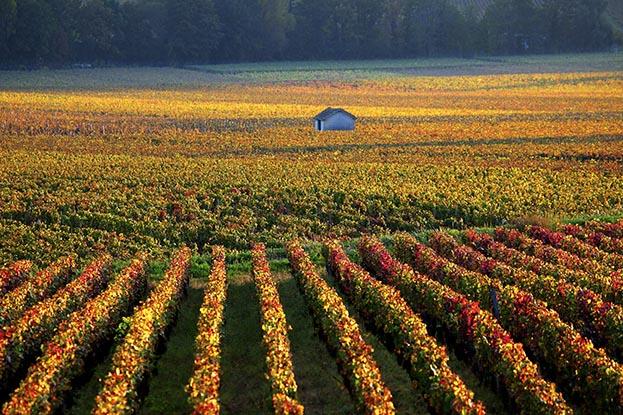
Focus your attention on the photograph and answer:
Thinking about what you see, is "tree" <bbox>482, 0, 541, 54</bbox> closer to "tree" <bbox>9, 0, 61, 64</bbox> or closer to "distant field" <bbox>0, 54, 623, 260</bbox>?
"distant field" <bbox>0, 54, 623, 260</bbox>

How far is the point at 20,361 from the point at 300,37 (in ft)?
450

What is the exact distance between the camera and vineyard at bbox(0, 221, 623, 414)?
15.6 meters

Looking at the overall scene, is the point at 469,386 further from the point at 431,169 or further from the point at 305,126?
the point at 305,126

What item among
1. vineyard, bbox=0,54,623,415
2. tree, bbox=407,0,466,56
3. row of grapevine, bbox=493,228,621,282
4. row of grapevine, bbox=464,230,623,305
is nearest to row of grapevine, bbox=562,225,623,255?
vineyard, bbox=0,54,623,415

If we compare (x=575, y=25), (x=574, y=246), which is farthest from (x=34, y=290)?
(x=575, y=25)

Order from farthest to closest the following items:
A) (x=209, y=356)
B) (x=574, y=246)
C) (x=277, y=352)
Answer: (x=574, y=246) → (x=277, y=352) → (x=209, y=356)

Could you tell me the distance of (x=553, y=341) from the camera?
1780 centimetres

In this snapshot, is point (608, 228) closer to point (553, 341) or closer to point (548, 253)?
point (548, 253)

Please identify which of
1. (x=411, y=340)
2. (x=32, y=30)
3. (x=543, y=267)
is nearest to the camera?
(x=411, y=340)

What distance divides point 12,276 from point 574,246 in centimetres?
1608

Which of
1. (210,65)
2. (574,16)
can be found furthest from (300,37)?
(574,16)

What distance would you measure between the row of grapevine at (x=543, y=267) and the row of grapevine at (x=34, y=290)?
12.3 meters

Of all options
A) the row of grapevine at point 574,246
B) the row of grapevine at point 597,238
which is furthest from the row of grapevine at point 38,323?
the row of grapevine at point 597,238

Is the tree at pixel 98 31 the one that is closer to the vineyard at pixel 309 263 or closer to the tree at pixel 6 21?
the tree at pixel 6 21
